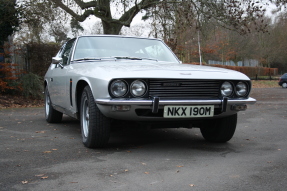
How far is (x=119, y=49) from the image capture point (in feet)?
19.6

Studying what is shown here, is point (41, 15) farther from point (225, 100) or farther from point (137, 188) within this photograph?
point (137, 188)

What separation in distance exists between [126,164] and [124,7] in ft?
40.3

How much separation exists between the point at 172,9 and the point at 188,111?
43.4 feet

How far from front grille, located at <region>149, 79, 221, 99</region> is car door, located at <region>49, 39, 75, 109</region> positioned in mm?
1874

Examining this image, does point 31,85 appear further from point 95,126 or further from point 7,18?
point 95,126

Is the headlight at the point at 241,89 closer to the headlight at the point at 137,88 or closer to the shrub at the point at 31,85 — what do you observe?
→ the headlight at the point at 137,88

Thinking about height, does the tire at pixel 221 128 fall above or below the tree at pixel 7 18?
below

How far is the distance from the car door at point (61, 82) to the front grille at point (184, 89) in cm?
187

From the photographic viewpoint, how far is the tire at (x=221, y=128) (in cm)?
523

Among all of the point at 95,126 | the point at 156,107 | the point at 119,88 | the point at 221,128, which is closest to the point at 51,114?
the point at 95,126

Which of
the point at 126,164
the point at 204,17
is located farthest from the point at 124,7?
the point at 126,164

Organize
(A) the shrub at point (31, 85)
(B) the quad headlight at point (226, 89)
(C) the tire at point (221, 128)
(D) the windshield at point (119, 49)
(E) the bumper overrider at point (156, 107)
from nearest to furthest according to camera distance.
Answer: (E) the bumper overrider at point (156, 107) → (B) the quad headlight at point (226, 89) → (C) the tire at point (221, 128) → (D) the windshield at point (119, 49) → (A) the shrub at point (31, 85)

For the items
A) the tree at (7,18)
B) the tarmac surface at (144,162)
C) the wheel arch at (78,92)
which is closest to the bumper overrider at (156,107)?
the tarmac surface at (144,162)

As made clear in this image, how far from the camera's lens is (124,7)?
15578 millimetres
